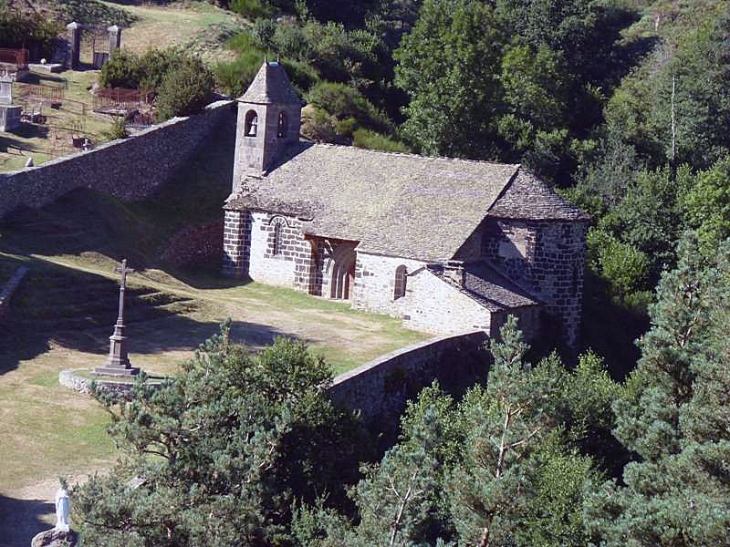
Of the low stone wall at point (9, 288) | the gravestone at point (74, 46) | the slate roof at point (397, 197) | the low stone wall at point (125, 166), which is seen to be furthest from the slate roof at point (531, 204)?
the gravestone at point (74, 46)

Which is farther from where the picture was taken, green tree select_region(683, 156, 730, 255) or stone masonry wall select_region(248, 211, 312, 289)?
green tree select_region(683, 156, 730, 255)

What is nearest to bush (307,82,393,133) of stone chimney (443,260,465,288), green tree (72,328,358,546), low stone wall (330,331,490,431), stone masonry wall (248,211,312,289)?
stone masonry wall (248,211,312,289)

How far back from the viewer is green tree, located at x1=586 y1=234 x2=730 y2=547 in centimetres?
2717

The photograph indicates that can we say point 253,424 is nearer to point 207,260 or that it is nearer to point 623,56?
point 207,260

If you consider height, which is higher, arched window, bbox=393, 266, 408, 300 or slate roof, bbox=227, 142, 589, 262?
slate roof, bbox=227, 142, 589, 262

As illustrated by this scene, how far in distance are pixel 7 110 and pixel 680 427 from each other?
33.3 metres

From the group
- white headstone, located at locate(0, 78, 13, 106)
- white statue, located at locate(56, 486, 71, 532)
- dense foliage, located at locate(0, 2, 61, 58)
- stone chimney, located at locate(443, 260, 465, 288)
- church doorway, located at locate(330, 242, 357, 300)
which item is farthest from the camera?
dense foliage, located at locate(0, 2, 61, 58)

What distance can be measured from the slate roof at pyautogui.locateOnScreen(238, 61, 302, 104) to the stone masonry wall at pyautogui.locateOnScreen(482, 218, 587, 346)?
10320 mm

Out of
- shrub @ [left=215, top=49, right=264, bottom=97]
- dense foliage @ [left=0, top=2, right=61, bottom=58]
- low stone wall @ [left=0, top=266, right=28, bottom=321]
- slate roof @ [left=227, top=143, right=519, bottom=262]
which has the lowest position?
low stone wall @ [left=0, top=266, right=28, bottom=321]

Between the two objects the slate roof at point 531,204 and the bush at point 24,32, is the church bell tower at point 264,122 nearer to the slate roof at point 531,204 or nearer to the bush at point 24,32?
the slate roof at point 531,204

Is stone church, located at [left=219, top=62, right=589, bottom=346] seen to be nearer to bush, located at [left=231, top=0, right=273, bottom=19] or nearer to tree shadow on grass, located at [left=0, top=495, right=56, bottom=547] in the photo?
tree shadow on grass, located at [left=0, top=495, right=56, bottom=547]

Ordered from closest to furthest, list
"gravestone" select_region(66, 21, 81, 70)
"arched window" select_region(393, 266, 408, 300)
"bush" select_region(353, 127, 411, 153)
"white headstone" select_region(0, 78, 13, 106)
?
"arched window" select_region(393, 266, 408, 300) < "white headstone" select_region(0, 78, 13, 106) < "bush" select_region(353, 127, 411, 153) < "gravestone" select_region(66, 21, 81, 70)

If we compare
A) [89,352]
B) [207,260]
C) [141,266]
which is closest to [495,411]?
[89,352]

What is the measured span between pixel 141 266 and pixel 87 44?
2609 centimetres
